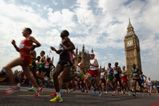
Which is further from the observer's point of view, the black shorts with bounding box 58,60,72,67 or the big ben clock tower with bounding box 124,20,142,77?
the big ben clock tower with bounding box 124,20,142,77

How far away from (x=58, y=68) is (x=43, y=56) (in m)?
6.51

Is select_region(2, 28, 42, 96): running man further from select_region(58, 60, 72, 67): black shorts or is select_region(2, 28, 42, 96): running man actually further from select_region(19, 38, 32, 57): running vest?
select_region(58, 60, 72, 67): black shorts

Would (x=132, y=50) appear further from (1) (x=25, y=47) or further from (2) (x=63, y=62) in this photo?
(1) (x=25, y=47)

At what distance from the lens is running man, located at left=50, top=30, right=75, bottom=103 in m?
7.76

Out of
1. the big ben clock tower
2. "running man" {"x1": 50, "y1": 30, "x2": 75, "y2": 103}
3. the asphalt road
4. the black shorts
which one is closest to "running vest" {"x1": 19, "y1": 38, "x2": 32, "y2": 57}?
"running man" {"x1": 50, "y1": 30, "x2": 75, "y2": 103}

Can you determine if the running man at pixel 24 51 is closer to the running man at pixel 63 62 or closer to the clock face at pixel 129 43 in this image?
the running man at pixel 63 62

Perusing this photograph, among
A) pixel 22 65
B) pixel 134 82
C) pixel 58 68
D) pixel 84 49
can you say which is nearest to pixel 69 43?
pixel 58 68

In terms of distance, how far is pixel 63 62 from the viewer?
7.80 metres

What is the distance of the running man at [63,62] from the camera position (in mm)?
7758

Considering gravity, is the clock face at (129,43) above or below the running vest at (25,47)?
above

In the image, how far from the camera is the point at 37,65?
14086 mm

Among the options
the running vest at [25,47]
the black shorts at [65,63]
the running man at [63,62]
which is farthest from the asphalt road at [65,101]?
the running vest at [25,47]

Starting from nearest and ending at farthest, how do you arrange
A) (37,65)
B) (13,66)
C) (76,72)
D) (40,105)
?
(40,105) → (13,66) → (37,65) → (76,72)

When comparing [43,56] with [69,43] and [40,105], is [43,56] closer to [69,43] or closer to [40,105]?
[69,43]
